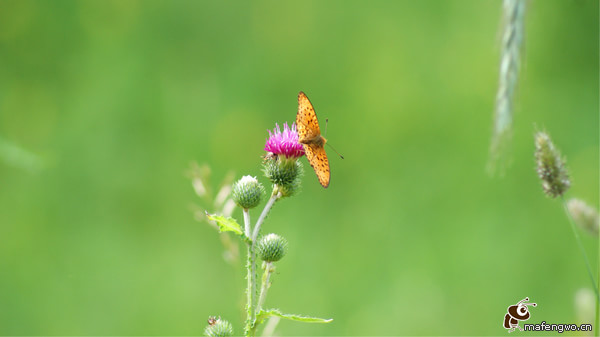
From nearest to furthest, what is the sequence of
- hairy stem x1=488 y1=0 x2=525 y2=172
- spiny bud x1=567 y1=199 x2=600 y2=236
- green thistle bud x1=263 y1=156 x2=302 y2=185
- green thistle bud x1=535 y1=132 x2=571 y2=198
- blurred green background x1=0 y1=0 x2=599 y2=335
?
hairy stem x1=488 y1=0 x2=525 y2=172 → green thistle bud x1=535 y1=132 x2=571 y2=198 → spiny bud x1=567 y1=199 x2=600 y2=236 → green thistle bud x1=263 y1=156 x2=302 y2=185 → blurred green background x1=0 y1=0 x2=599 y2=335

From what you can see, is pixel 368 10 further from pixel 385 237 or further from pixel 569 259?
pixel 569 259

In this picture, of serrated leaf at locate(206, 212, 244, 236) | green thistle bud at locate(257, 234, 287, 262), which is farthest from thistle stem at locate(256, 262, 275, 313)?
serrated leaf at locate(206, 212, 244, 236)

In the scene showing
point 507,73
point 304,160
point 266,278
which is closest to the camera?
point 507,73

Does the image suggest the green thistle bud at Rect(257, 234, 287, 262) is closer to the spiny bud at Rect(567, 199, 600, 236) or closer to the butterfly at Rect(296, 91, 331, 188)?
the butterfly at Rect(296, 91, 331, 188)

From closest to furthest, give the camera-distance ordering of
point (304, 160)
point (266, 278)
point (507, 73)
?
point (507, 73) → point (266, 278) → point (304, 160)

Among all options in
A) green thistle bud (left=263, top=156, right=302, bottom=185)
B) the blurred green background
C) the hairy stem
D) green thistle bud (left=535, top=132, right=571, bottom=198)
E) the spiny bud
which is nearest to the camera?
the hairy stem

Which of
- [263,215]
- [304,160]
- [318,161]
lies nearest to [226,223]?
[263,215]

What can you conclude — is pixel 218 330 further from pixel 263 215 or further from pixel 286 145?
pixel 286 145
